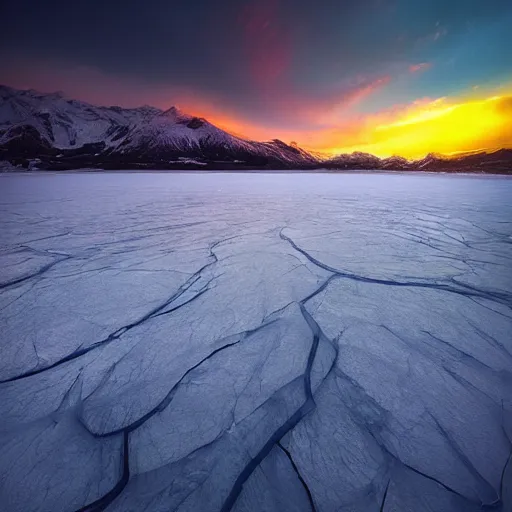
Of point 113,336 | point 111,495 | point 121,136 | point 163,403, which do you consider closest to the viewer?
point 111,495

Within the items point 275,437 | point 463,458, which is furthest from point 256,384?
point 463,458

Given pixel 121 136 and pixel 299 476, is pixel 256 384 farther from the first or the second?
pixel 121 136

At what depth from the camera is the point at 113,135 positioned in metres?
128

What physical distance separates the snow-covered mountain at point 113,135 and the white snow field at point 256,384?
4000 inches

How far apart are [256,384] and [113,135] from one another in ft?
518

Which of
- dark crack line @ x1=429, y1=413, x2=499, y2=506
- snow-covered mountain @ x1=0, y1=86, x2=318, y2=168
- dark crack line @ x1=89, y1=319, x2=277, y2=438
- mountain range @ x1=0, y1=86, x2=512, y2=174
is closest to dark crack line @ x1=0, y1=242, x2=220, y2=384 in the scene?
dark crack line @ x1=89, y1=319, x2=277, y2=438

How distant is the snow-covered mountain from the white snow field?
10160 centimetres

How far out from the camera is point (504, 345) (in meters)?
1.37

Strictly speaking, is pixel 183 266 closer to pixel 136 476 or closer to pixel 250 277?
pixel 250 277

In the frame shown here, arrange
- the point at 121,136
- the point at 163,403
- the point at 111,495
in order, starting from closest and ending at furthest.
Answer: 1. the point at 111,495
2. the point at 163,403
3. the point at 121,136

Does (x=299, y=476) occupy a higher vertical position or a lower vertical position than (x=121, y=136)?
lower

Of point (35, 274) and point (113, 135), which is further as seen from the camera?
point (113, 135)

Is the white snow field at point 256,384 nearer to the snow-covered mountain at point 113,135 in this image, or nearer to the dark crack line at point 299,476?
the dark crack line at point 299,476

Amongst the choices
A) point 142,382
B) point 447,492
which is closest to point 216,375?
point 142,382
